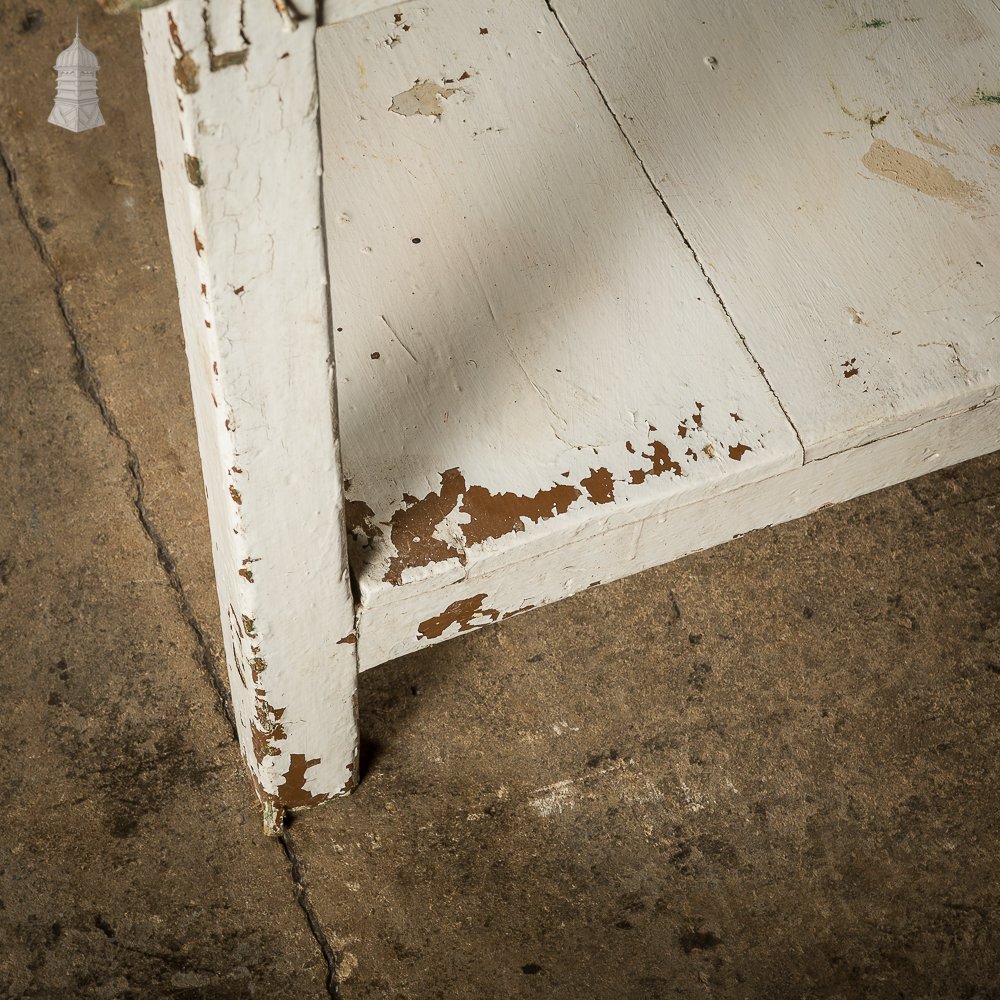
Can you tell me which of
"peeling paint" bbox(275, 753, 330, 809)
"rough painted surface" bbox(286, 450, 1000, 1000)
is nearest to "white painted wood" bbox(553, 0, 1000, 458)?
"rough painted surface" bbox(286, 450, 1000, 1000)

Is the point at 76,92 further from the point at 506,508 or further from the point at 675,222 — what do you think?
the point at 506,508

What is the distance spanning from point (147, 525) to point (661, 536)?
842mm

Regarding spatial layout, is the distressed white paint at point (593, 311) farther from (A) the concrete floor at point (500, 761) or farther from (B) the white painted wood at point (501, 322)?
(A) the concrete floor at point (500, 761)

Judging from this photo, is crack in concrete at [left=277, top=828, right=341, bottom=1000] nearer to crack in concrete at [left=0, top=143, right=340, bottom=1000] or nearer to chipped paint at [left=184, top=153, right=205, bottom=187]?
crack in concrete at [left=0, top=143, right=340, bottom=1000]

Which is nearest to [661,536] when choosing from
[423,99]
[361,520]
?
[361,520]

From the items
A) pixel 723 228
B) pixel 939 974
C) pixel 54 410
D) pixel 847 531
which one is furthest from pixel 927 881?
pixel 54 410

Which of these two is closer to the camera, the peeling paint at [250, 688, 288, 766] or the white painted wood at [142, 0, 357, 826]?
the white painted wood at [142, 0, 357, 826]

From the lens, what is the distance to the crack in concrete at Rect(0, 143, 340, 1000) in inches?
60.6

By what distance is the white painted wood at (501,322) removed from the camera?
1.21m

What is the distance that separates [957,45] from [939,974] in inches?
47.5

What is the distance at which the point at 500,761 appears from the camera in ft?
5.44

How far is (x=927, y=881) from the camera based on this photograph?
5.26 ft

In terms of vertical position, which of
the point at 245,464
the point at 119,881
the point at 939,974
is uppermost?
the point at 245,464

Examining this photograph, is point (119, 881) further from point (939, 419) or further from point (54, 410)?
point (939, 419)
